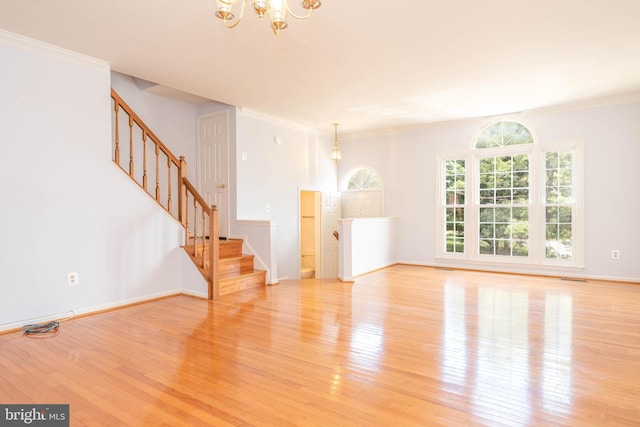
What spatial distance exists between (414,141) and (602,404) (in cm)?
600

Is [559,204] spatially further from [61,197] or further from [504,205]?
[61,197]

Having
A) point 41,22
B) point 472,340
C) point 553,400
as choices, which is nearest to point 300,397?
point 553,400

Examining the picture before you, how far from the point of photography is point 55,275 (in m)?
3.94

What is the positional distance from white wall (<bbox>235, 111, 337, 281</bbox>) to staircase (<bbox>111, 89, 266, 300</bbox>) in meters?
0.68

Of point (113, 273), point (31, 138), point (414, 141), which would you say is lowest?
point (113, 273)

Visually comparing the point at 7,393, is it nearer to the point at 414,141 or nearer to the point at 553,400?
the point at 553,400

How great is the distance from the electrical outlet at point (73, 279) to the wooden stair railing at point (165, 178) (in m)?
1.27

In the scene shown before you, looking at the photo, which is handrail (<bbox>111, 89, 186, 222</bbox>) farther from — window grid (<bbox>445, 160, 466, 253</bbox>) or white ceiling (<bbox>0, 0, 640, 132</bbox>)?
window grid (<bbox>445, 160, 466, 253</bbox>)

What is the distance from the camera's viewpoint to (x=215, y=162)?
6395 millimetres

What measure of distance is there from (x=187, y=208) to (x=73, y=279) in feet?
5.46

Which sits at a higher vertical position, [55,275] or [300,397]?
[55,275]

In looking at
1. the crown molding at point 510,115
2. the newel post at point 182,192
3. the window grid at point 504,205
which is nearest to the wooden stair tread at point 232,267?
the newel post at point 182,192

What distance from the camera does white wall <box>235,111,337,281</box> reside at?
20.6 ft

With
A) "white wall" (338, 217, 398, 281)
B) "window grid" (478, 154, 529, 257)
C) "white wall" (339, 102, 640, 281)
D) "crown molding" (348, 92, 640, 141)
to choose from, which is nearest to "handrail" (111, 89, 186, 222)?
"white wall" (338, 217, 398, 281)
